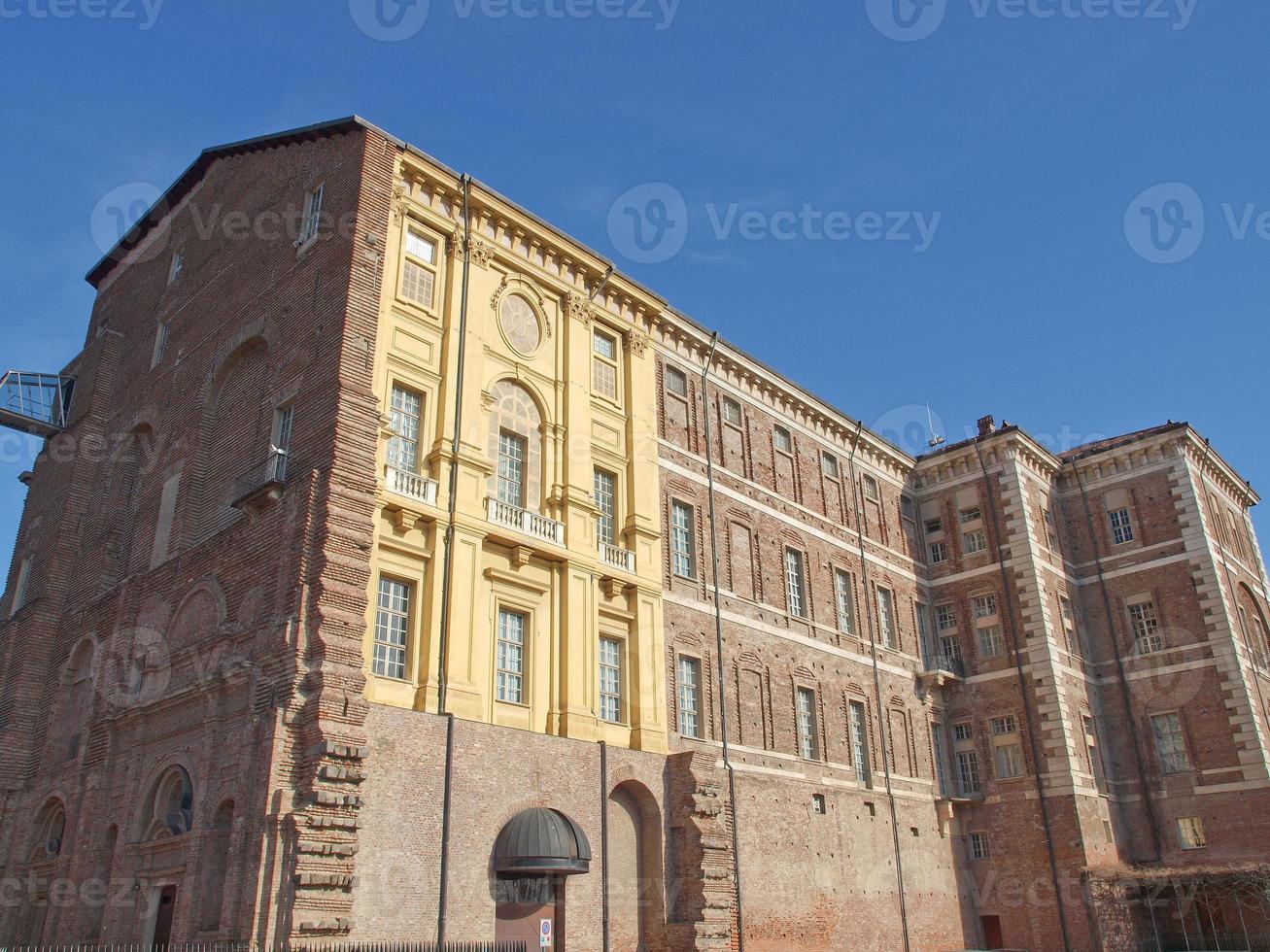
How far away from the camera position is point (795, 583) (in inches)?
1375

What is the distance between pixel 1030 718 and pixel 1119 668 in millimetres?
5382

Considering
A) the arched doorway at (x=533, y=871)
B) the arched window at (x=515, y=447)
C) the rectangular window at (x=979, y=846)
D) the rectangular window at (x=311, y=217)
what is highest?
the rectangular window at (x=311, y=217)

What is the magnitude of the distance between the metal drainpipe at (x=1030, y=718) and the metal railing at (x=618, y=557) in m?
18.2

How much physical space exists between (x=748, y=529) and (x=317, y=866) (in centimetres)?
1841

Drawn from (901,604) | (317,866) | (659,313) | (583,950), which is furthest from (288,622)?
(901,604)

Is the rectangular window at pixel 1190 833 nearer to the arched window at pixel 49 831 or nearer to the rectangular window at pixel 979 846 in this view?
the rectangular window at pixel 979 846

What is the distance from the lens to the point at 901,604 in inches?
1575

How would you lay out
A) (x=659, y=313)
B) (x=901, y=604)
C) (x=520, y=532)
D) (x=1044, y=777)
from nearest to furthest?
(x=520, y=532) → (x=659, y=313) → (x=1044, y=777) → (x=901, y=604)

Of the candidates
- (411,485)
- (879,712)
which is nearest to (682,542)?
(411,485)

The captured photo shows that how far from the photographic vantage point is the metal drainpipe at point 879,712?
108ft

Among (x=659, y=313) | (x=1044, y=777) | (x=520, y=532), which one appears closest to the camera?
(x=520, y=532)

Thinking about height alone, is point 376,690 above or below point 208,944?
above

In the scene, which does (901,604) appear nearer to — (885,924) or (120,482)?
(885,924)

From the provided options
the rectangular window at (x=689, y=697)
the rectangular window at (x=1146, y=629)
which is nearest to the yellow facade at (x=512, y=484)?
the rectangular window at (x=689, y=697)
